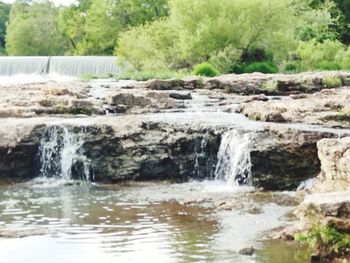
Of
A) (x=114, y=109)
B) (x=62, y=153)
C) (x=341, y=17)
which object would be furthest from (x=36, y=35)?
(x=62, y=153)

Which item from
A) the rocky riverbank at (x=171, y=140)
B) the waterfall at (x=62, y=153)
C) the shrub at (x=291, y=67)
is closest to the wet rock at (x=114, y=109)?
the rocky riverbank at (x=171, y=140)

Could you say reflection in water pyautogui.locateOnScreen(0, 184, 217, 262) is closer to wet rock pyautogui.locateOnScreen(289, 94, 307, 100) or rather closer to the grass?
wet rock pyautogui.locateOnScreen(289, 94, 307, 100)

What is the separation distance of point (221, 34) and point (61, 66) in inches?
553

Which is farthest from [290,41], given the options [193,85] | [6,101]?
[6,101]

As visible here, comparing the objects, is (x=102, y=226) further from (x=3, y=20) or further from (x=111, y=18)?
(x=3, y=20)

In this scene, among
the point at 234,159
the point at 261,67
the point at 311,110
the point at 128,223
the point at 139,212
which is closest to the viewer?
the point at 128,223

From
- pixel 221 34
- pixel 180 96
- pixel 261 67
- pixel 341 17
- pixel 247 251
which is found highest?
pixel 341 17

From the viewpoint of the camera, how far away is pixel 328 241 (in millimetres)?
8336

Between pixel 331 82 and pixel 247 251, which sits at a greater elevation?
pixel 331 82

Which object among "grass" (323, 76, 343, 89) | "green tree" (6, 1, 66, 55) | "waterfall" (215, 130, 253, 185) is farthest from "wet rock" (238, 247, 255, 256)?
"green tree" (6, 1, 66, 55)

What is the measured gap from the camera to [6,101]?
790 inches

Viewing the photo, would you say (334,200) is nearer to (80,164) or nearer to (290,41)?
(80,164)

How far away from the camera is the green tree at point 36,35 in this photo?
67625mm

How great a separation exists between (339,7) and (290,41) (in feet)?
69.4
